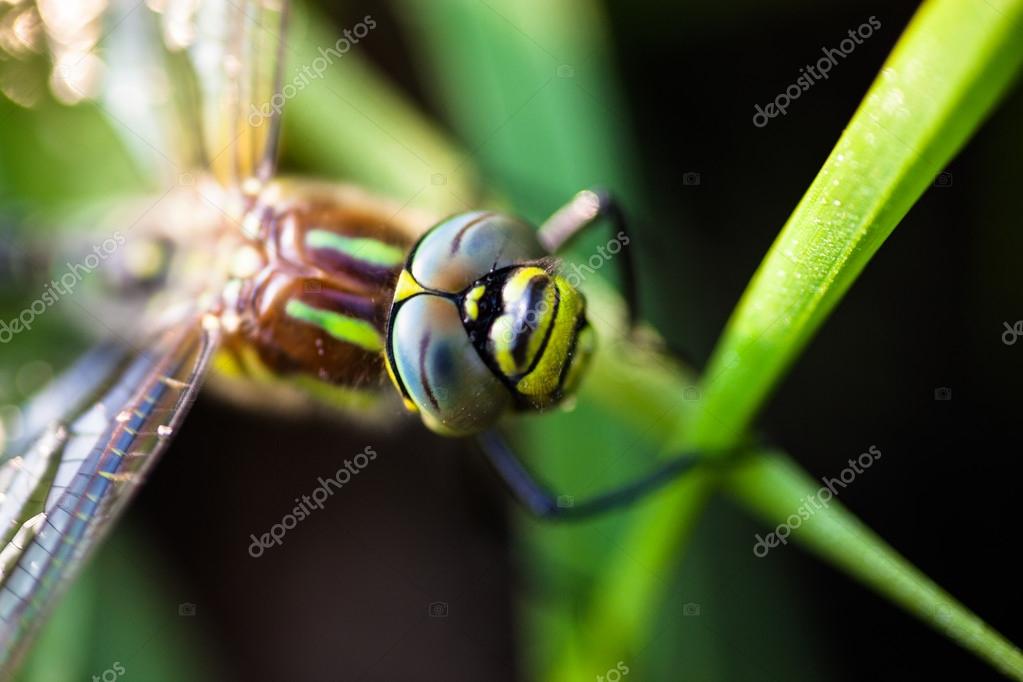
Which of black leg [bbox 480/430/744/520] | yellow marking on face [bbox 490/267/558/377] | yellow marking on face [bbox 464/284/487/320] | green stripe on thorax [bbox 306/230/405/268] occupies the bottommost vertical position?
black leg [bbox 480/430/744/520]

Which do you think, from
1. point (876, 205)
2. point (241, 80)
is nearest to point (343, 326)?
point (241, 80)

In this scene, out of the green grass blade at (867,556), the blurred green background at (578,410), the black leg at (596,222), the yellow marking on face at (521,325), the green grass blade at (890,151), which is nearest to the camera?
the green grass blade at (890,151)

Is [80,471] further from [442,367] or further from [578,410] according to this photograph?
[578,410]

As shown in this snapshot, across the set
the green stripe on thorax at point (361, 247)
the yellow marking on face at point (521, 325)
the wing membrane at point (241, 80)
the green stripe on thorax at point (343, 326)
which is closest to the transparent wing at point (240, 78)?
the wing membrane at point (241, 80)

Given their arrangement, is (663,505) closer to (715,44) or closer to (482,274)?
(482,274)

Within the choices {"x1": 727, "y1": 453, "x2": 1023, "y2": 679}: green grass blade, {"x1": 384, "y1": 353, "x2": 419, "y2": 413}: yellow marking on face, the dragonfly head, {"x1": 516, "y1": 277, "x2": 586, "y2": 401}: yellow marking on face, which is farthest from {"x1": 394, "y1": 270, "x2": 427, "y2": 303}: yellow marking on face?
{"x1": 727, "y1": 453, "x2": 1023, "y2": 679}: green grass blade

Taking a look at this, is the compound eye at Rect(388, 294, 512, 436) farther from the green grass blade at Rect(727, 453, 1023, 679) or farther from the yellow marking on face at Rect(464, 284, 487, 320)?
the green grass blade at Rect(727, 453, 1023, 679)

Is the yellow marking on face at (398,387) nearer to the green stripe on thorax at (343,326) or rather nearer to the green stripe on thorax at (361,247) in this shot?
the green stripe on thorax at (343,326)

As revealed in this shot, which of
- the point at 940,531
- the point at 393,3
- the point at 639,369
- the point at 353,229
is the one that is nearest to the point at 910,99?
the point at 639,369
